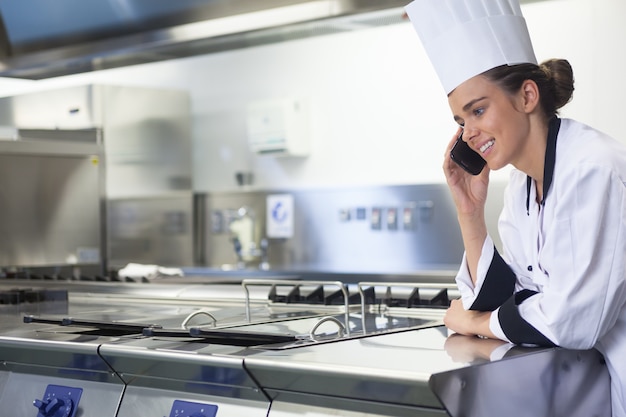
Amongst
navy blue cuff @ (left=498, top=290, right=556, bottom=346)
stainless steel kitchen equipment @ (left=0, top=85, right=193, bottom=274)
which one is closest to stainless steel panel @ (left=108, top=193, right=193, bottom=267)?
stainless steel kitchen equipment @ (left=0, top=85, right=193, bottom=274)

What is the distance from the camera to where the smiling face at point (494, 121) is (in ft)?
5.49

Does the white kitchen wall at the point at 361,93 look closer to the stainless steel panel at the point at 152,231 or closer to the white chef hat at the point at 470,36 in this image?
the stainless steel panel at the point at 152,231

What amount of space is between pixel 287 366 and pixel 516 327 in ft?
1.39

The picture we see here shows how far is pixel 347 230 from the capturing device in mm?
4914

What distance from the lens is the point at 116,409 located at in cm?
183

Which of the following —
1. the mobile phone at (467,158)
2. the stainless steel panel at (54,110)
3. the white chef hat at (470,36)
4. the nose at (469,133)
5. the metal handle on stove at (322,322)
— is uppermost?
the stainless steel panel at (54,110)

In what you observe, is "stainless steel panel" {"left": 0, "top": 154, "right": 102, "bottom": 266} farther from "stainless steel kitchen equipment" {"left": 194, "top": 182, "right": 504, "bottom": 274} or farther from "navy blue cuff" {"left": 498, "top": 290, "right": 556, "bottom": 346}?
"navy blue cuff" {"left": 498, "top": 290, "right": 556, "bottom": 346}

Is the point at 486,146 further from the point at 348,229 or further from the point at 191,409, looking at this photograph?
the point at 348,229

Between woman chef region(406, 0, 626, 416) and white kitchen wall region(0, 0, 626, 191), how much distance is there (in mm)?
2427

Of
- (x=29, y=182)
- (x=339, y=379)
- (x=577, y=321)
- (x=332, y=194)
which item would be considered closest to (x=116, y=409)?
(x=339, y=379)

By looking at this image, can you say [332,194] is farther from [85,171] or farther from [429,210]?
[85,171]

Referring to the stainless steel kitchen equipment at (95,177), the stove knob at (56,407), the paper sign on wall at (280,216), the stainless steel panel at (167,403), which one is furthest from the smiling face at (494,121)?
the paper sign on wall at (280,216)

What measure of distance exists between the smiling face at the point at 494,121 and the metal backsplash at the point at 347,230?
2.52 meters

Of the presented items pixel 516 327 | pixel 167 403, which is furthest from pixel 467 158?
pixel 167 403
